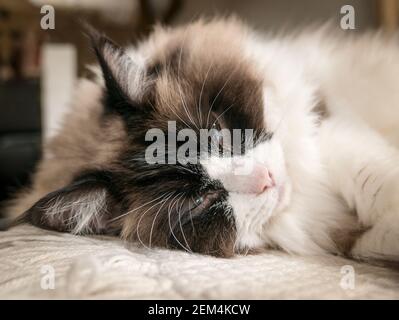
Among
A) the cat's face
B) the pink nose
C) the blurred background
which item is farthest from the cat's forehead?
the blurred background

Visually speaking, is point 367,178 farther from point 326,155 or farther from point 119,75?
point 119,75

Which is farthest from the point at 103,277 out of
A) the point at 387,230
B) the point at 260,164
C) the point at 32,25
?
the point at 32,25

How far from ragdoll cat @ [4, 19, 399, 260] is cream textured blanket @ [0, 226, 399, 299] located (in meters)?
0.09

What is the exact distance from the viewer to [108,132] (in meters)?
1.22

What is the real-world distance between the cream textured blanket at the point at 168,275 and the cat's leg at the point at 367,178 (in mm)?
77

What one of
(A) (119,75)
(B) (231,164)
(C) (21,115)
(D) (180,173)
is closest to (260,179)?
(B) (231,164)

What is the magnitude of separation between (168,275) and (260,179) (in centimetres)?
33

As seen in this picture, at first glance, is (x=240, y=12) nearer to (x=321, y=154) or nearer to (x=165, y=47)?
(x=165, y=47)

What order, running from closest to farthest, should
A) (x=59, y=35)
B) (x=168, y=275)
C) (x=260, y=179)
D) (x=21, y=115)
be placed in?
1. (x=168, y=275)
2. (x=260, y=179)
3. (x=59, y=35)
4. (x=21, y=115)

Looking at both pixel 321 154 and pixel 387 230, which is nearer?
pixel 387 230

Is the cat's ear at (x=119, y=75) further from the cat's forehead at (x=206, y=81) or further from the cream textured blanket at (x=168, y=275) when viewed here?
the cream textured blanket at (x=168, y=275)

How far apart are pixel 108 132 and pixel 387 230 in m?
0.76

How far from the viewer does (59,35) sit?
8.34 feet
